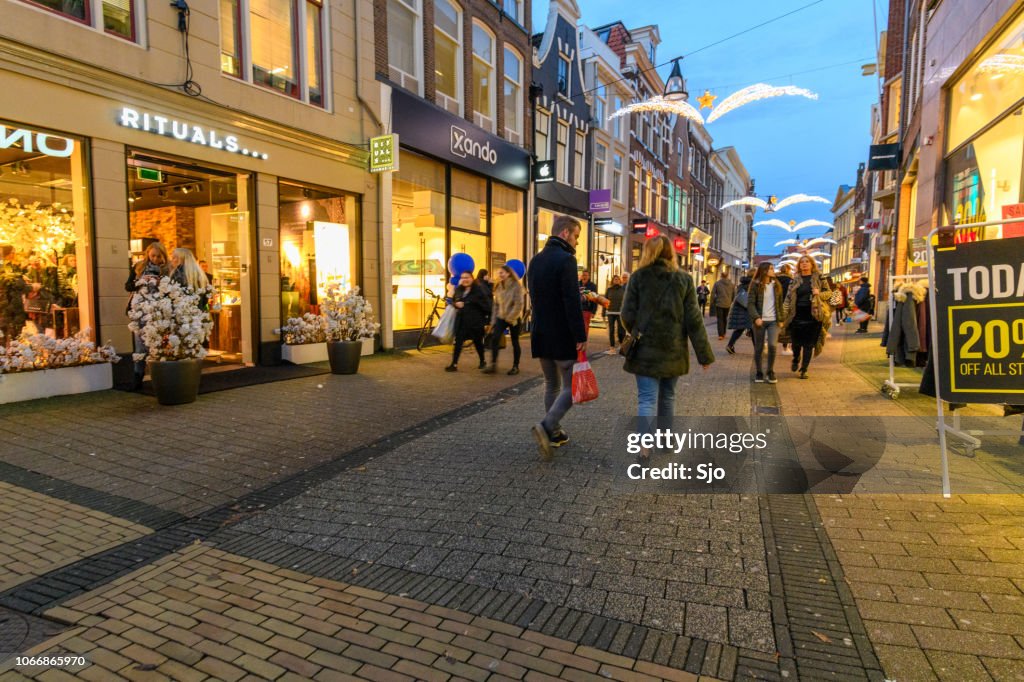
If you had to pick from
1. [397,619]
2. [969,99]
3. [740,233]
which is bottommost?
[397,619]

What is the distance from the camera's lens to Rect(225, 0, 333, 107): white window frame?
8.85m

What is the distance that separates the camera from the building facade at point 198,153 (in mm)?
6734

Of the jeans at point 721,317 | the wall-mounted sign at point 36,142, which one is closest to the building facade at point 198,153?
the wall-mounted sign at point 36,142

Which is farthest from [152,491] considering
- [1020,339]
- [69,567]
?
[1020,339]

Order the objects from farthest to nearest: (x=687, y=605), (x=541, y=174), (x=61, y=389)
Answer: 1. (x=541, y=174)
2. (x=61, y=389)
3. (x=687, y=605)

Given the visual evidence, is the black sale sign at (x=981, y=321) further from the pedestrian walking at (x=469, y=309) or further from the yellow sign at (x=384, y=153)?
the yellow sign at (x=384, y=153)

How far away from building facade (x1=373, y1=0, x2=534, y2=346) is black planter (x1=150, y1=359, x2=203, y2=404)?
527cm

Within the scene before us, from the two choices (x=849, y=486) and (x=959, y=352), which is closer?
(x=959, y=352)

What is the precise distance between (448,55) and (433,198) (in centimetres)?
362

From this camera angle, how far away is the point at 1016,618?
Answer: 244 cm

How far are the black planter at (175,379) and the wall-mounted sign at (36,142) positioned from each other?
118 inches

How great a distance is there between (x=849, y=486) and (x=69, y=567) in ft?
16.0

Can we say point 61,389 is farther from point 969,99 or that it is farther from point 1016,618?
point 969,99

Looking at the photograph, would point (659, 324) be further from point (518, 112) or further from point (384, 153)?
point (518, 112)
